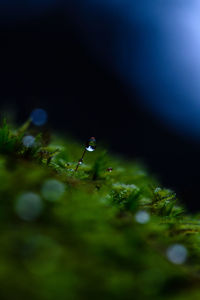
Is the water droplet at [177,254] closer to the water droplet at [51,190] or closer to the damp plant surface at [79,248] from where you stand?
the damp plant surface at [79,248]

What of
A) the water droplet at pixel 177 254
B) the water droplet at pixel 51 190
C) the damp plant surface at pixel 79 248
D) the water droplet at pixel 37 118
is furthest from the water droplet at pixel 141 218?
the water droplet at pixel 37 118

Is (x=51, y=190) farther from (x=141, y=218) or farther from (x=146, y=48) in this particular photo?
(x=146, y=48)

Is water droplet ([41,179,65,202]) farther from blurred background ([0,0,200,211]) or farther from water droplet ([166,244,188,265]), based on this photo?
blurred background ([0,0,200,211])

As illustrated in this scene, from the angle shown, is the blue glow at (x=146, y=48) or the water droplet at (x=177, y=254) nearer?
the water droplet at (x=177, y=254)

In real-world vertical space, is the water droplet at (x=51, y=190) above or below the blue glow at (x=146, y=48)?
below

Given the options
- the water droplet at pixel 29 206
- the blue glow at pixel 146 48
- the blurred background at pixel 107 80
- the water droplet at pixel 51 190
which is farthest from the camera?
the blue glow at pixel 146 48

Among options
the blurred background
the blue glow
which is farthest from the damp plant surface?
the blue glow

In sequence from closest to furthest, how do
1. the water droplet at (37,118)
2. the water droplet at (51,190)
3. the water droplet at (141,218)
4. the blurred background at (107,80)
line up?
the water droplet at (51,190)
the water droplet at (141,218)
the water droplet at (37,118)
the blurred background at (107,80)

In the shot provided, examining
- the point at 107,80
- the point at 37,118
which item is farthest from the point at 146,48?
the point at 37,118
